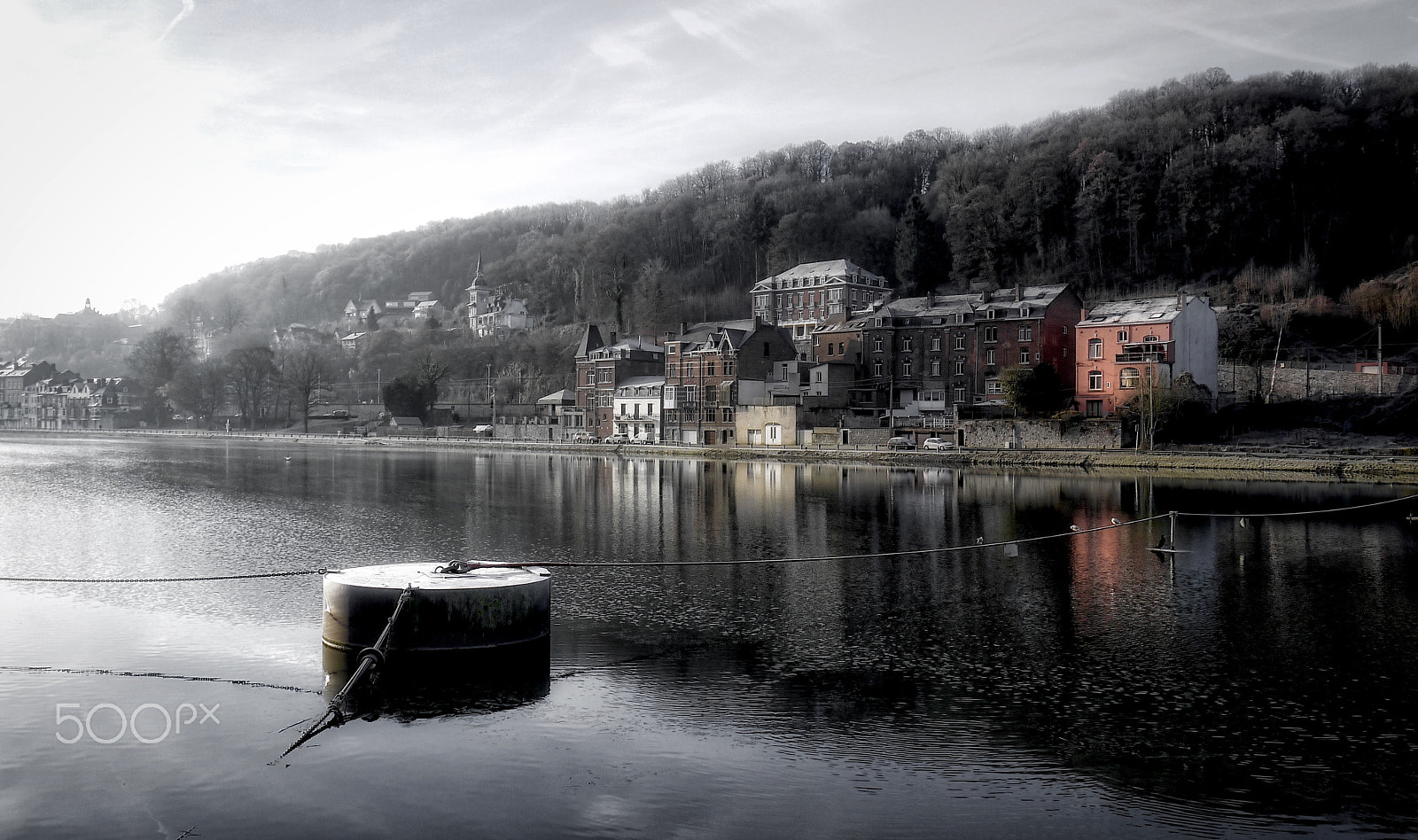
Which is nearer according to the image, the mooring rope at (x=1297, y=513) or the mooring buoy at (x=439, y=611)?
the mooring buoy at (x=439, y=611)

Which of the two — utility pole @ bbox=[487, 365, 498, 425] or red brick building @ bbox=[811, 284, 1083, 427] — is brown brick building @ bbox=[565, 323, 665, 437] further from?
red brick building @ bbox=[811, 284, 1083, 427]

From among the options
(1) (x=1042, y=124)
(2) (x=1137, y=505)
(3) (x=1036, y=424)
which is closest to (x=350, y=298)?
(1) (x=1042, y=124)

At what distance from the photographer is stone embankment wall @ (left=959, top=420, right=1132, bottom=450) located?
5859 cm

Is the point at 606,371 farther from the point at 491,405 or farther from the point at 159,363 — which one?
the point at 159,363

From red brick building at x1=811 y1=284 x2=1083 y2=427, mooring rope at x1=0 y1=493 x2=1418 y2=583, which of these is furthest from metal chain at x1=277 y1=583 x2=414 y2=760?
red brick building at x1=811 y1=284 x2=1083 y2=427

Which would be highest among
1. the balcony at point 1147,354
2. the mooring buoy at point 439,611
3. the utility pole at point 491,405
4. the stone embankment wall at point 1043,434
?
the balcony at point 1147,354

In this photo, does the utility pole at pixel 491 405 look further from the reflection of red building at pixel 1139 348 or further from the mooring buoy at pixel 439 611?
the mooring buoy at pixel 439 611

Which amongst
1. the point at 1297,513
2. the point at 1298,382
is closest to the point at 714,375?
the point at 1298,382

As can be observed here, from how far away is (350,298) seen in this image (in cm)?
19125

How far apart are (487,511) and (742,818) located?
A: 2739 centimetres

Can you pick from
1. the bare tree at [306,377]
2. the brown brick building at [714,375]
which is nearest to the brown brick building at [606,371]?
the brown brick building at [714,375]

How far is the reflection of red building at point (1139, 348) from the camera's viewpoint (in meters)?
62.2

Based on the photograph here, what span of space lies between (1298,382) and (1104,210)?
32668mm

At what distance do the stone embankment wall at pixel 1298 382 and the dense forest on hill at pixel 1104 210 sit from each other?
51.6 feet
